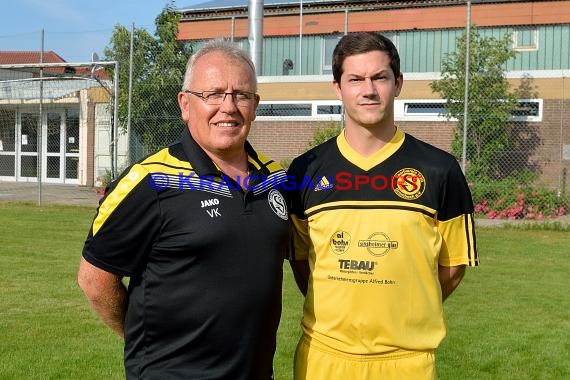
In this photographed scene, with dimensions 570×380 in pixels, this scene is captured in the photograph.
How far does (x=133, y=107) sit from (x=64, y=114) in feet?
25.8

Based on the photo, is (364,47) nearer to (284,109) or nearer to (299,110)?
(299,110)

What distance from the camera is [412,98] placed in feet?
60.4

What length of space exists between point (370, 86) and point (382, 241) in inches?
24.7

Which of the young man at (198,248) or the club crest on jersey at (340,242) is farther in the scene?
the club crest on jersey at (340,242)

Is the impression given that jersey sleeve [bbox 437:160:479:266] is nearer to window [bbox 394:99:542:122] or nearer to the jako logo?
the jako logo

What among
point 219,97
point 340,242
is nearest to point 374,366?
point 340,242

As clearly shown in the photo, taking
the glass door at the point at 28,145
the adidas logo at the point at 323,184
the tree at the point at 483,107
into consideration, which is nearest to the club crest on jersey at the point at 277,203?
the adidas logo at the point at 323,184

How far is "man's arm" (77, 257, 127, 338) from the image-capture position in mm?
2561

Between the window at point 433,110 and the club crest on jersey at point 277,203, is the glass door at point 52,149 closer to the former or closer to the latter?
the window at point 433,110

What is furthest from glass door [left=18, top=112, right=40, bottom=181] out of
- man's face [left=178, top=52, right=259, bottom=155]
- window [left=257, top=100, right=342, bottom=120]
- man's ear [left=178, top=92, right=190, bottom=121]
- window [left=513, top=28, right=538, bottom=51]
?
man's face [left=178, top=52, right=259, bottom=155]

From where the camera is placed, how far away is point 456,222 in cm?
291

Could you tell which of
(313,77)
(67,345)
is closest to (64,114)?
(313,77)

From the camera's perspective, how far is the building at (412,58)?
669 inches

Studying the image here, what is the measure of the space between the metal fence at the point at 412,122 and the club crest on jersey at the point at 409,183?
10.9m
